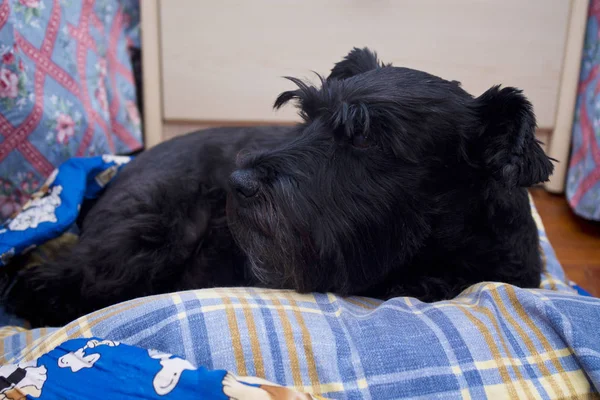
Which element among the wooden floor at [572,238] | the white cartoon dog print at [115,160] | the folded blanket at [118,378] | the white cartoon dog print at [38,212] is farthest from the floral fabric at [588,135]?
the white cartoon dog print at [38,212]

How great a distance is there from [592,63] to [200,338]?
10.8 ft

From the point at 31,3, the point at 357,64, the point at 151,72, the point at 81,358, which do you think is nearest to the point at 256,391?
the point at 81,358

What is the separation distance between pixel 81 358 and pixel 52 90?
1.72m

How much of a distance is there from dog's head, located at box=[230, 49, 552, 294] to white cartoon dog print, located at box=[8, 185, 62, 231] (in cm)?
87

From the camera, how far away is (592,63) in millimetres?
3602

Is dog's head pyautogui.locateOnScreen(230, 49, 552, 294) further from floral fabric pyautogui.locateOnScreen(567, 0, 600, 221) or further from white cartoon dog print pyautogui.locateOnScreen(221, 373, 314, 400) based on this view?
floral fabric pyautogui.locateOnScreen(567, 0, 600, 221)

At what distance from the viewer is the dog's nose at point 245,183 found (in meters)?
1.64

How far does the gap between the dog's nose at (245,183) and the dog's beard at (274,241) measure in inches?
1.3

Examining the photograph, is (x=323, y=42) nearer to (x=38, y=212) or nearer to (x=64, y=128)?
(x=64, y=128)

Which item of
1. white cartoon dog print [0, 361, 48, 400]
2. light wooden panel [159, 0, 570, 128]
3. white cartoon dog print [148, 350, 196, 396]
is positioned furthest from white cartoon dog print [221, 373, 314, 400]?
light wooden panel [159, 0, 570, 128]

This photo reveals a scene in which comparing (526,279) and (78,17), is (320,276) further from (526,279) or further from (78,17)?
(78,17)

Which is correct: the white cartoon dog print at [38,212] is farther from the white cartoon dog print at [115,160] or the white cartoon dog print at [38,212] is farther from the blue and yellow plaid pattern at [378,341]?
the blue and yellow plaid pattern at [378,341]

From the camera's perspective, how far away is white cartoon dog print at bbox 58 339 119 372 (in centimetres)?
131

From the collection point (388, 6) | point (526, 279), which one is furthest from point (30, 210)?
point (388, 6)
